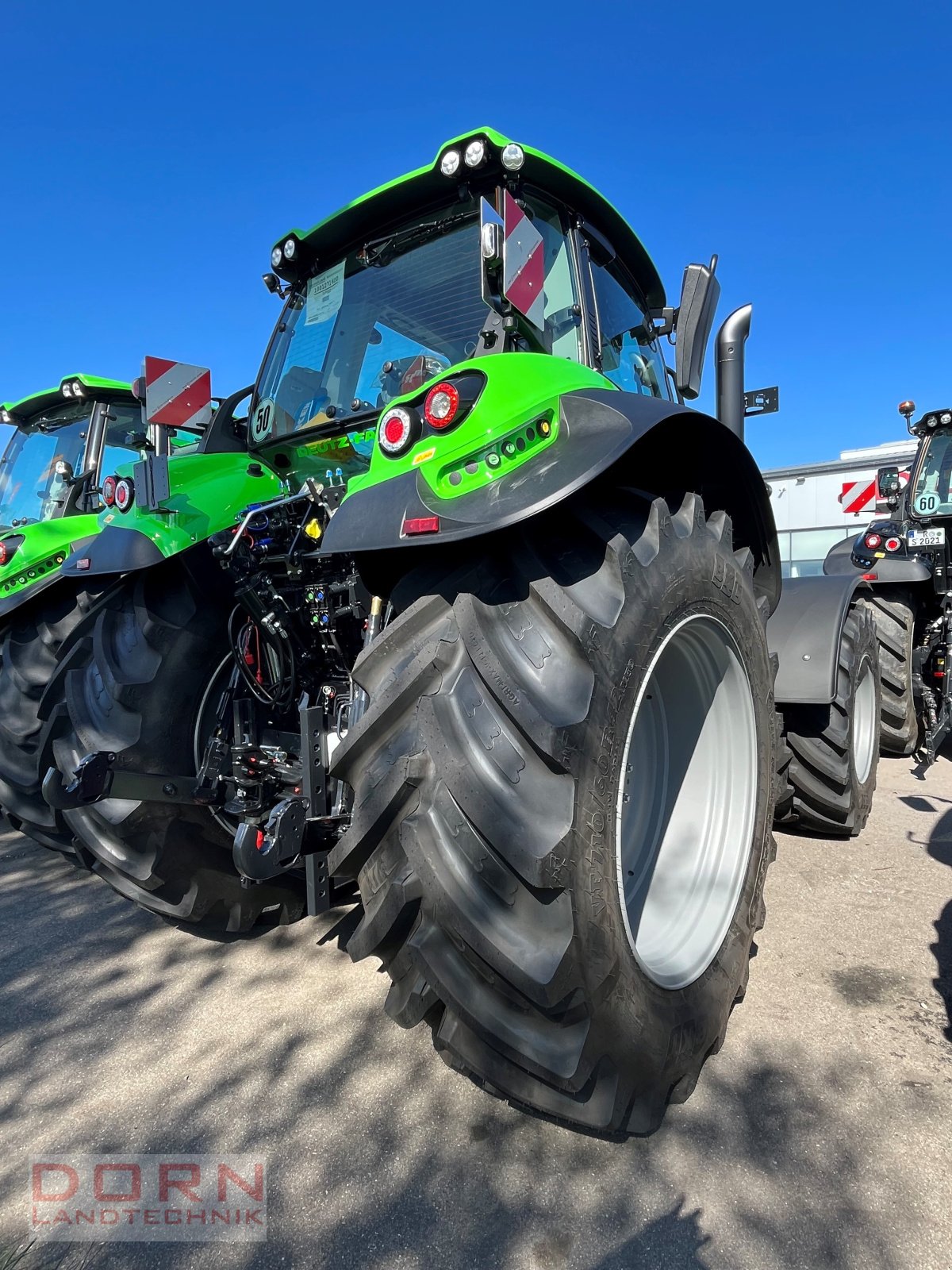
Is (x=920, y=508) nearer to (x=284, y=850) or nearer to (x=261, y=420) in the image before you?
(x=261, y=420)

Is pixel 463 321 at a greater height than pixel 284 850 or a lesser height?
greater

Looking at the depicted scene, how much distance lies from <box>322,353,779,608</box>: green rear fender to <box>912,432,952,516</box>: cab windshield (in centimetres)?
543

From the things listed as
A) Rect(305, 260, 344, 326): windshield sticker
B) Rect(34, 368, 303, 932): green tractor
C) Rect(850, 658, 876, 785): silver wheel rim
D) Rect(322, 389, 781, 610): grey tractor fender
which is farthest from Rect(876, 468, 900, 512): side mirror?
Rect(34, 368, 303, 932): green tractor

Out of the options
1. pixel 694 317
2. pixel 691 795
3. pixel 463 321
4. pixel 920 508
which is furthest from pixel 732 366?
pixel 920 508

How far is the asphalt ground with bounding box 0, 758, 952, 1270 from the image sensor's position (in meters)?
1.56

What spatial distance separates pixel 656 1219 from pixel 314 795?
121 cm

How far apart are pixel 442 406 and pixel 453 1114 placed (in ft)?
5.65

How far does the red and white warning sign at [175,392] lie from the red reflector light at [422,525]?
4.82 feet

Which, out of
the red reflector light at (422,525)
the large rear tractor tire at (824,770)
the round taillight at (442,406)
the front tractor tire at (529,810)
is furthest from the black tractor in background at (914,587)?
the red reflector light at (422,525)

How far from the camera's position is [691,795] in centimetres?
244

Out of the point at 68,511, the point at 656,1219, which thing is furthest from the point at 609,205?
the point at 68,511

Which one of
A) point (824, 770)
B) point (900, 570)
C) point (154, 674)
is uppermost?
point (900, 570)

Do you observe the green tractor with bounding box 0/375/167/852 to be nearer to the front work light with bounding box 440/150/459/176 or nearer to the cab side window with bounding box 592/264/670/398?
the front work light with bounding box 440/150/459/176

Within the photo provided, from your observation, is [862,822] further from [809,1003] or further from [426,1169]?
[426,1169]
